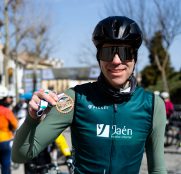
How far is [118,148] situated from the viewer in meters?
2.02

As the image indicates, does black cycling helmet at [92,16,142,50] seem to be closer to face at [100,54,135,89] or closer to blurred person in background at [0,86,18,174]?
face at [100,54,135,89]

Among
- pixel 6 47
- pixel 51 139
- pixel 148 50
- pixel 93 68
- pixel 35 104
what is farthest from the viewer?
pixel 93 68

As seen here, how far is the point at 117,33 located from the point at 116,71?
17 cm

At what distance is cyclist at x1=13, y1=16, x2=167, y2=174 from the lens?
202 cm

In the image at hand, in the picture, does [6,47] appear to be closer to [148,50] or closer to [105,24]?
[148,50]

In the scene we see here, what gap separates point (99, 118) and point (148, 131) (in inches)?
9.5

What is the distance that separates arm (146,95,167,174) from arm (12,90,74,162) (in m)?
0.39

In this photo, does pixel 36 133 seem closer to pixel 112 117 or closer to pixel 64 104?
pixel 64 104

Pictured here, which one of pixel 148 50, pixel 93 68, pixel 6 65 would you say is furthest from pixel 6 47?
pixel 93 68

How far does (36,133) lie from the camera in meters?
1.93

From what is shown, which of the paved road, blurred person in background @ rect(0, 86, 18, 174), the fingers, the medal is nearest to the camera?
the fingers

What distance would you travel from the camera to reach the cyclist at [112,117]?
2018 millimetres

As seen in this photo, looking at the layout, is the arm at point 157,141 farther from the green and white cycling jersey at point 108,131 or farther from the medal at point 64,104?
the medal at point 64,104

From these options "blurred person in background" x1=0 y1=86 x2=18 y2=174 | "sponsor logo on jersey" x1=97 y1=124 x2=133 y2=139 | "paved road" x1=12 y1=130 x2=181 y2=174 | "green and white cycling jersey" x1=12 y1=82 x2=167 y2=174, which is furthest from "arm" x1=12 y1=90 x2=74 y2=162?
"paved road" x1=12 y1=130 x2=181 y2=174
